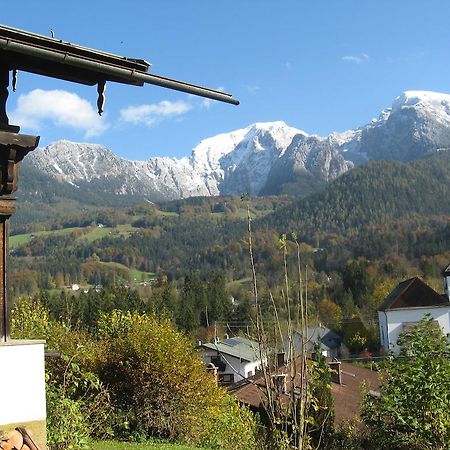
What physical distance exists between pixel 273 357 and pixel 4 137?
3485 millimetres

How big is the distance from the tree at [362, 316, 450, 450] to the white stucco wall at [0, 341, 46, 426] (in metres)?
8.03

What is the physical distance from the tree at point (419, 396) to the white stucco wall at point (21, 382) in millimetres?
8025

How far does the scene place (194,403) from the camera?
22016 millimetres

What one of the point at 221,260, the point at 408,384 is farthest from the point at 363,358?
the point at 221,260

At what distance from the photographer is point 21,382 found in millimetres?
5738

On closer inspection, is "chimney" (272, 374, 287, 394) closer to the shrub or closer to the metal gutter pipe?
the metal gutter pipe

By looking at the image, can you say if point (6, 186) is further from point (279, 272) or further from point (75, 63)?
point (279, 272)

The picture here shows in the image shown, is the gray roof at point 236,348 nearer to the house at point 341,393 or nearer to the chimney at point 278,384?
the house at point 341,393

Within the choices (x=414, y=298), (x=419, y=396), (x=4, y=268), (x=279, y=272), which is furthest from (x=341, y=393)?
(x=4, y=268)

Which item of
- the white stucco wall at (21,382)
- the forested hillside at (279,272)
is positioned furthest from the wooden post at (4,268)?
the forested hillside at (279,272)

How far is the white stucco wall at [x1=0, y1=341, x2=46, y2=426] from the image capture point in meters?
5.67

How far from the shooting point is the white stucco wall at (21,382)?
18.6 feet

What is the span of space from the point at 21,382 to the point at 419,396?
838cm

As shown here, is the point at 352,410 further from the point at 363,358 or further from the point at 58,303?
the point at 58,303
